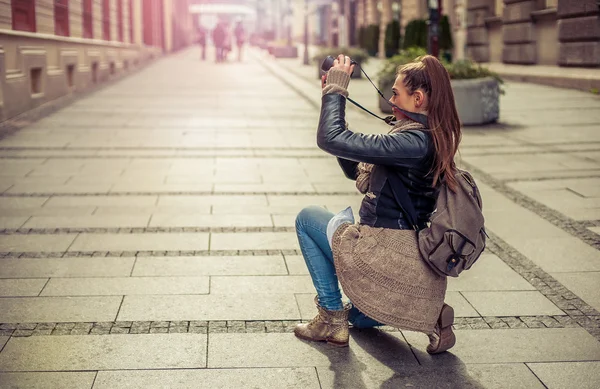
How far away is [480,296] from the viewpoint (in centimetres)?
450

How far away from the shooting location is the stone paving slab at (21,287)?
14.7 ft

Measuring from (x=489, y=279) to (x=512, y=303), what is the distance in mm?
442

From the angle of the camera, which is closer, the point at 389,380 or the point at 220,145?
the point at 389,380

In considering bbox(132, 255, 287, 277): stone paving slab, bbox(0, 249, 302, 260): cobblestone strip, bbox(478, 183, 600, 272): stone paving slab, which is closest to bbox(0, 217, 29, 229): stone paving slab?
bbox(0, 249, 302, 260): cobblestone strip

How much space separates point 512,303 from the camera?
437 centimetres

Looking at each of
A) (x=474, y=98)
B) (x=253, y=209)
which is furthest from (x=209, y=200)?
(x=474, y=98)

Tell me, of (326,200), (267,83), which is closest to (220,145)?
(326,200)

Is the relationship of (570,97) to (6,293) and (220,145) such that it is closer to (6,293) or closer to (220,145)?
(220,145)

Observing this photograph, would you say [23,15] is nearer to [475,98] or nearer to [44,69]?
[44,69]

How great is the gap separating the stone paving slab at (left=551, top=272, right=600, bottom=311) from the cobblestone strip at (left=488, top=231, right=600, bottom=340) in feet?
0.12

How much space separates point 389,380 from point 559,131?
26.8 feet

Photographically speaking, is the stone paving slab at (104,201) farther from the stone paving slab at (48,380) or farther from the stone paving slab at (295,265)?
the stone paving slab at (48,380)

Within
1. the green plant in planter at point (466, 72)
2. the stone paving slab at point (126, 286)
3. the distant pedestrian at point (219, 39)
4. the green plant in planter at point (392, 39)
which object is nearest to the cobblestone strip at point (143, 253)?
the stone paving slab at point (126, 286)

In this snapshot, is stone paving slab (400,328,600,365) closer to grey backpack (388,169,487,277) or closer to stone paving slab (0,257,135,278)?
grey backpack (388,169,487,277)
